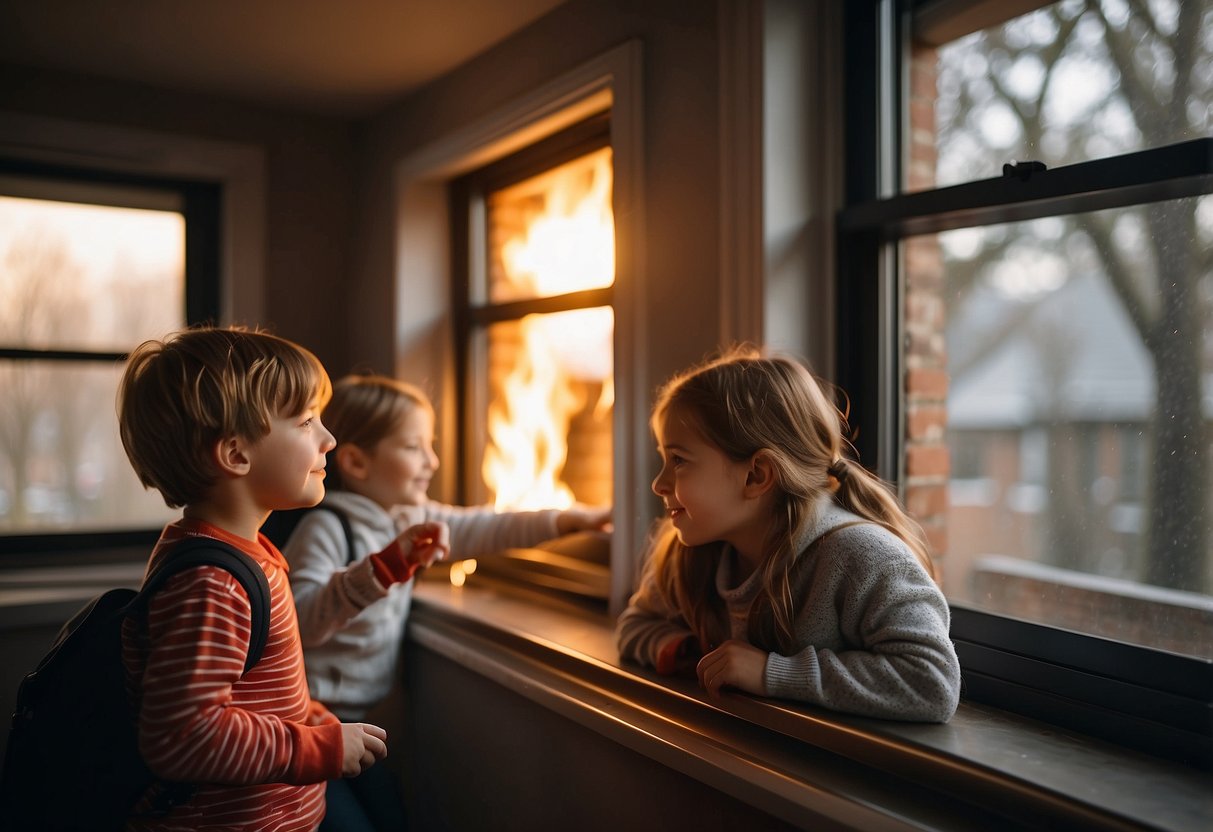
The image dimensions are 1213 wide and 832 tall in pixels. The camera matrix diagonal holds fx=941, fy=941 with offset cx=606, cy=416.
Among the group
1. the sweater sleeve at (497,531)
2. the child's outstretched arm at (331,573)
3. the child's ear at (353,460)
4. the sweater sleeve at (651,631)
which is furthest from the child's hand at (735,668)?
the child's ear at (353,460)

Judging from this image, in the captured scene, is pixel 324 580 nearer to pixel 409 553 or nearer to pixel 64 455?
pixel 409 553

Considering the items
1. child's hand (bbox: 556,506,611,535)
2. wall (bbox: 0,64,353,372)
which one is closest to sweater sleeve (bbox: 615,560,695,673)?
child's hand (bbox: 556,506,611,535)

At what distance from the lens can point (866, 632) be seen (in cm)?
126

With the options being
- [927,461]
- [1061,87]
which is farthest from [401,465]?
[1061,87]

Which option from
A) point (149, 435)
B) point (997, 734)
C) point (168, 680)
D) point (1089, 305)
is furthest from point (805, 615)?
point (149, 435)

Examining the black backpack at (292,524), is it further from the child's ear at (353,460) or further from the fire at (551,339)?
the fire at (551,339)

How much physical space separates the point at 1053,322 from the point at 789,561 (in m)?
0.65

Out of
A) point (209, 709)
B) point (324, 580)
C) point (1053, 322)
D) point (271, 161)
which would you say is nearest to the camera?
point (209, 709)

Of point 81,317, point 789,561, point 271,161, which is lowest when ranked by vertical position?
point 789,561

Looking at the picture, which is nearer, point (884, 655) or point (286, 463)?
point (884, 655)

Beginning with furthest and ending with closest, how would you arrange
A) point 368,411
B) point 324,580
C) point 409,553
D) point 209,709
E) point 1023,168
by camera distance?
point 368,411 < point 324,580 < point 409,553 < point 1023,168 < point 209,709

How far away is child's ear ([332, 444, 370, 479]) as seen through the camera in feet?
6.48

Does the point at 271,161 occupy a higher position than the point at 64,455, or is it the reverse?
the point at 271,161

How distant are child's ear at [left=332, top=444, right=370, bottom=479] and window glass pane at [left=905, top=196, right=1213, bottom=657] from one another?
3.66 ft
